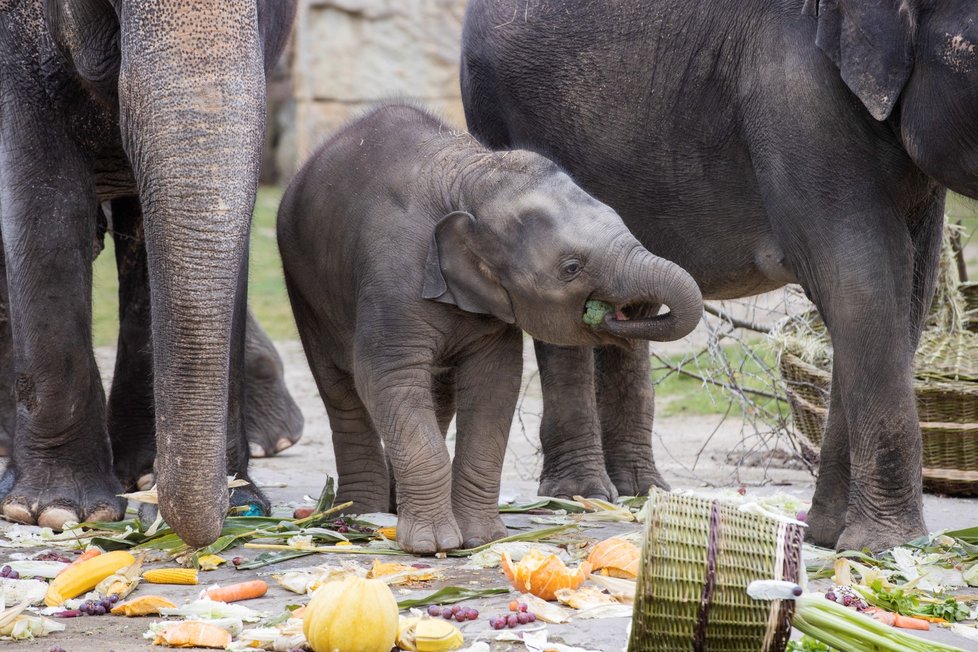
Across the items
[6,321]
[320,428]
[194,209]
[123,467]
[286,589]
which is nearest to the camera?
[194,209]

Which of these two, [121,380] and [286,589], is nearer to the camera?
[286,589]

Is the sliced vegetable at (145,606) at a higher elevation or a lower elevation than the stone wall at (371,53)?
lower

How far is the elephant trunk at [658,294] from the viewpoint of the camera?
3.76 m

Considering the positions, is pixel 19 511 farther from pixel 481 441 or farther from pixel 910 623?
pixel 910 623

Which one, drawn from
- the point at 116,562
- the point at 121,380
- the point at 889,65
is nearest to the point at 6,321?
the point at 121,380

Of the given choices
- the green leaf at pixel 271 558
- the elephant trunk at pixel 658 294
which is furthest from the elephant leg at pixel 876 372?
the green leaf at pixel 271 558

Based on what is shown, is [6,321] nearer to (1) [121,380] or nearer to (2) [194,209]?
(1) [121,380]

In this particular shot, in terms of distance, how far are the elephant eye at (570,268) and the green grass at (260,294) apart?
612 cm

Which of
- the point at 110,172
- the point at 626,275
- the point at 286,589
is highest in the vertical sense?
the point at 110,172

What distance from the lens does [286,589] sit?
3596mm

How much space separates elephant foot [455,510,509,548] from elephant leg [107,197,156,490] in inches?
63.9

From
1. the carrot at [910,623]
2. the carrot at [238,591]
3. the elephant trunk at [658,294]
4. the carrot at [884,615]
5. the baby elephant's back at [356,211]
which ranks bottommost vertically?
the carrot at [238,591]

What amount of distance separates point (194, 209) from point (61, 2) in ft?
3.71

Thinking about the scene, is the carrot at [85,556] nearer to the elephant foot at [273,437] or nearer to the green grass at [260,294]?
the elephant foot at [273,437]
